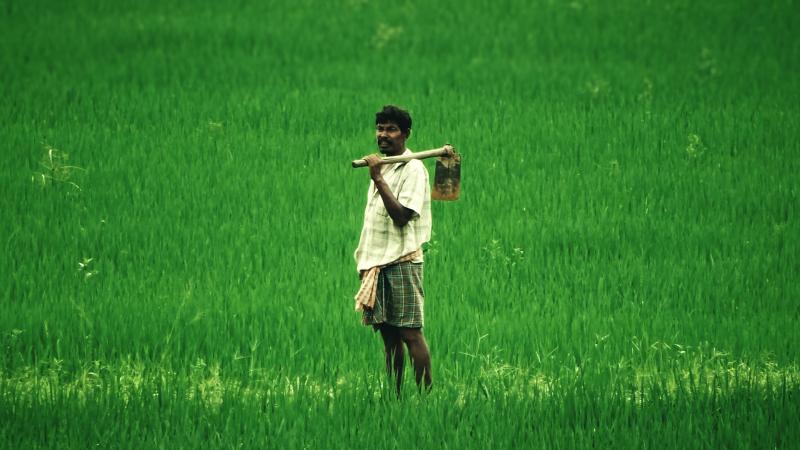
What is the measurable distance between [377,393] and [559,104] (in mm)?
6149

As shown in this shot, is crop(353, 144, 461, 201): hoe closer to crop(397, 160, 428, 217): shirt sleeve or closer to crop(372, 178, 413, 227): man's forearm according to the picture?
crop(397, 160, 428, 217): shirt sleeve

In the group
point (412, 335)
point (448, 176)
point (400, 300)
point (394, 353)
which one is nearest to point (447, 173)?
point (448, 176)

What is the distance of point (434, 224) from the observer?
7992mm

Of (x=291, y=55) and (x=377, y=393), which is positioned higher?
(x=291, y=55)

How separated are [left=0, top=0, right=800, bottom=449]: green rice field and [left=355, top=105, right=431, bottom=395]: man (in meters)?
0.35

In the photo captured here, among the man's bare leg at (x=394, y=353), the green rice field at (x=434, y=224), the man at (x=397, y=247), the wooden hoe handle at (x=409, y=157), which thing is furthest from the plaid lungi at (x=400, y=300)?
the wooden hoe handle at (x=409, y=157)

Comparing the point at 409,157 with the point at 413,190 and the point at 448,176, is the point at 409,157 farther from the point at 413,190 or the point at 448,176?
the point at 448,176

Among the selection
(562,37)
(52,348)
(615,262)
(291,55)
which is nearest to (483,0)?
(562,37)

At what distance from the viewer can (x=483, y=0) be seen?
561 inches

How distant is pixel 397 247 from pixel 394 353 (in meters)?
0.54

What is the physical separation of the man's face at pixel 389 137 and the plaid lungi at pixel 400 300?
0.52m

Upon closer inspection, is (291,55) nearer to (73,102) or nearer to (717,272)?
(73,102)

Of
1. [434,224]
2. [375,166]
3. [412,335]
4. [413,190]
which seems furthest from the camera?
[434,224]

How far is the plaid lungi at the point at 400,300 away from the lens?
4840 mm
